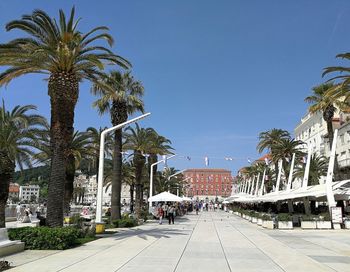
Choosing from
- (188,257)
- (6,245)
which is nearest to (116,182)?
(6,245)

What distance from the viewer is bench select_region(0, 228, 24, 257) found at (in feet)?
46.8

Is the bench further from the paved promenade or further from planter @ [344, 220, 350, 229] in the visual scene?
planter @ [344, 220, 350, 229]

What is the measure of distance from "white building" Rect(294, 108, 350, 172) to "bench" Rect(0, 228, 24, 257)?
45.4 metres

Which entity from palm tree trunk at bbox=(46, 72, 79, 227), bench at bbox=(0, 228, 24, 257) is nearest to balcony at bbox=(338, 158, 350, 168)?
palm tree trunk at bbox=(46, 72, 79, 227)

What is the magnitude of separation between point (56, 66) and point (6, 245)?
8824mm

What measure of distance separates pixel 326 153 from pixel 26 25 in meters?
58.7

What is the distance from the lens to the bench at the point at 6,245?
14.3m

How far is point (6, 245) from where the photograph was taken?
1448 cm

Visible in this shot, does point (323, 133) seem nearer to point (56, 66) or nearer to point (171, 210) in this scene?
→ point (171, 210)

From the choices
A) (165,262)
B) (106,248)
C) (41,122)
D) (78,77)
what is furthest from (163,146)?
(165,262)

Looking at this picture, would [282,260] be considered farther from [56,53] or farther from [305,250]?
[56,53]

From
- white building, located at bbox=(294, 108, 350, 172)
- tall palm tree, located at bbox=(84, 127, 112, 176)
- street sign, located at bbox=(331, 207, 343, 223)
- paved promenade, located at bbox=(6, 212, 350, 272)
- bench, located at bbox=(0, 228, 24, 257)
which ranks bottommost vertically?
paved promenade, located at bbox=(6, 212, 350, 272)

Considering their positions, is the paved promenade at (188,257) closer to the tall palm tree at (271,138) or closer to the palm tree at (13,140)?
the palm tree at (13,140)

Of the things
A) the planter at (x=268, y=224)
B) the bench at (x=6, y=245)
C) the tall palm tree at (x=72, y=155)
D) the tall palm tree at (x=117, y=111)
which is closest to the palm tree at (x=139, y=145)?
the tall palm tree at (x=72, y=155)
